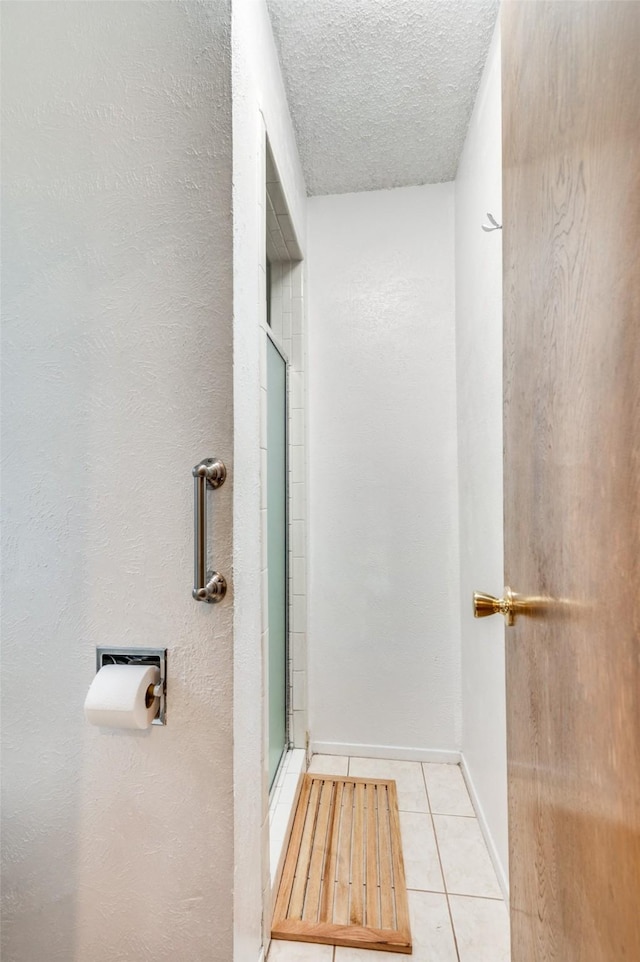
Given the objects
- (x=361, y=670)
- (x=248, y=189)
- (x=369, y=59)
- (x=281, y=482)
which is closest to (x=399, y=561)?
(x=361, y=670)

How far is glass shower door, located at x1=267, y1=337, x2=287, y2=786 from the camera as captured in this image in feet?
5.59

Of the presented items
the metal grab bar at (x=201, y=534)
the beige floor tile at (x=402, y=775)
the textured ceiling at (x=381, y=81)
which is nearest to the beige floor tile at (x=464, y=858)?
the beige floor tile at (x=402, y=775)

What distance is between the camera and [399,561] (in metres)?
2.14

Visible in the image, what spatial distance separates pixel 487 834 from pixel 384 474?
4.47 feet

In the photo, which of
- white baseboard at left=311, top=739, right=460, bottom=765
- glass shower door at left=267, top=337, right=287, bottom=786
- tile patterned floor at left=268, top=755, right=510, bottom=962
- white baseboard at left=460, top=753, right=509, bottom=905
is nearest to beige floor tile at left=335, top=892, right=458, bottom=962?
tile patterned floor at left=268, top=755, right=510, bottom=962

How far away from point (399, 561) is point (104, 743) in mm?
1412

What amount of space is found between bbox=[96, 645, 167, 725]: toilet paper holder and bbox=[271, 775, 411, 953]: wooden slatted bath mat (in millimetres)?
809

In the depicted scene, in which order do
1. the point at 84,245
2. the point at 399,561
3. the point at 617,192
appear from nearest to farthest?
the point at 617,192 < the point at 84,245 < the point at 399,561

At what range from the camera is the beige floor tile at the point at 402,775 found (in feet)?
5.89

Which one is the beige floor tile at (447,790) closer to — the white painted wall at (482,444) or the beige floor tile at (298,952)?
the white painted wall at (482,444)

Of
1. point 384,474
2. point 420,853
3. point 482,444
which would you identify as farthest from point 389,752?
point 482,444

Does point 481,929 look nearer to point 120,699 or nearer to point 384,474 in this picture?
point 120,699

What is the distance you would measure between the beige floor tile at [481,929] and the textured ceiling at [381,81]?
258cm

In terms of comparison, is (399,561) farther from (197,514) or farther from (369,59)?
(369,59)
